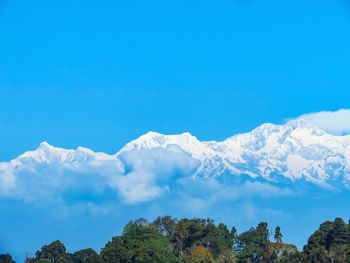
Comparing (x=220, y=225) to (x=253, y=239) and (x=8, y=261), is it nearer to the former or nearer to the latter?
(x=253, y=239)

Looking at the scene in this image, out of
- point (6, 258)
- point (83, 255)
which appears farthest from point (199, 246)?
point (6, 258)

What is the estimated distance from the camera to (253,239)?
115000 mm

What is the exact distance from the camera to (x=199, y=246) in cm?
11506

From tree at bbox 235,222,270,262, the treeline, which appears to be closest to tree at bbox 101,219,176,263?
the treeline

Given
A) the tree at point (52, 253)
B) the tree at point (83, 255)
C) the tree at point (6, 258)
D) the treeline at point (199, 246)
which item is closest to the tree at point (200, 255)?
the treeline at point (199, 246)

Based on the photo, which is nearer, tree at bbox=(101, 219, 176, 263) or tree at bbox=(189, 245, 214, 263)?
tree at bbox=(101, 219, 176, 263)

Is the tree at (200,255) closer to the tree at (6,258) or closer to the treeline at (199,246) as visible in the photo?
the treeline at (199,246)

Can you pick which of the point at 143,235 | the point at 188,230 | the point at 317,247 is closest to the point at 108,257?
the point at 143,235

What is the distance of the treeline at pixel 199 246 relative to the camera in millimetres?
104062

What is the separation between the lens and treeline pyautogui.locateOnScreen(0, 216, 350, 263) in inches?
4097

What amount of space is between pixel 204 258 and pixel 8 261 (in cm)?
2441

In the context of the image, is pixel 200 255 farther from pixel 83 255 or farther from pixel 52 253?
pixel 52 253

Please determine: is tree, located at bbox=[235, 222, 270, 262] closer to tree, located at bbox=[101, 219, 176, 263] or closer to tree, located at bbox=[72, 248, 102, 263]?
tree, located at bbox=[101, 219, 176, 263]

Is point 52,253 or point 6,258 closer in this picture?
Result: point 6,258
